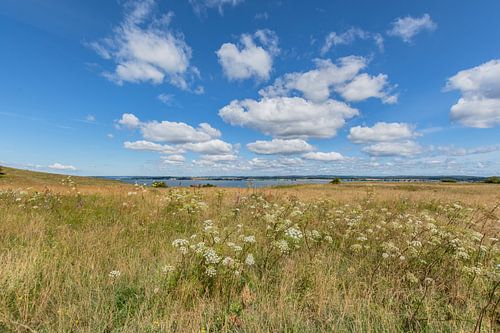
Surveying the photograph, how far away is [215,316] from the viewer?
2990 mm

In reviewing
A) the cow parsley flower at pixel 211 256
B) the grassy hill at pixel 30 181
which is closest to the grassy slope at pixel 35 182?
the grassy hill at pixel 30 181

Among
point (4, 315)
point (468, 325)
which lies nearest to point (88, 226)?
point (4, 315)

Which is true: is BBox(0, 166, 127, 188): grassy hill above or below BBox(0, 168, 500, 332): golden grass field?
above

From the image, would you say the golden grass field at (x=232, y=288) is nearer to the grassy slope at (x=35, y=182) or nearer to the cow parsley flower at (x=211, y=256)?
the cow parsley flower at (x=211, y=256)

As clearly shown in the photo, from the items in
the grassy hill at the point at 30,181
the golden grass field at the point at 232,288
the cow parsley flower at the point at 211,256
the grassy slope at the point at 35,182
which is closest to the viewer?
the golden grass field at the point at 232,288

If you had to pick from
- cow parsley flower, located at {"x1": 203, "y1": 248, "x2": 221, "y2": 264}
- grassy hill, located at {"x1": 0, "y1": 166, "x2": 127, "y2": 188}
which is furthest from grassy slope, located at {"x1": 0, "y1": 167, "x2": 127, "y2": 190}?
cow parsley flower, located at {"x1": 203, "y1": 248, "x2": 221, "y2": 264}

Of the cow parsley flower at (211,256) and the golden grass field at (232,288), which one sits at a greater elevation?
the cow parsley flower at (211,256)

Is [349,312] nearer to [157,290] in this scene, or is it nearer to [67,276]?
[157,290]

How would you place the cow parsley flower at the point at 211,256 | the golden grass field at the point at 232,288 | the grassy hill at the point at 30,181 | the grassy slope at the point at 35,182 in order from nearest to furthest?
the golden grass field at the point at 232,288 < the cow parsley flower at the point at 211,256 < the grassy slope at the point at 35,182 < the grassy hill at the point at 30,181

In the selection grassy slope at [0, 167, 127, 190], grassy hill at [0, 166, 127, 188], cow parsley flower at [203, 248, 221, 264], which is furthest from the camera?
grassy hill at [0, 166, 127, 188]

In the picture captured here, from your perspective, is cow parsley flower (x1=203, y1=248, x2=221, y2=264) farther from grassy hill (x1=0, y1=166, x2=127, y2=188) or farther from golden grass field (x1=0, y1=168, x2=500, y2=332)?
grassy hill (x1=0, y1=166, x2=127, y2=188)

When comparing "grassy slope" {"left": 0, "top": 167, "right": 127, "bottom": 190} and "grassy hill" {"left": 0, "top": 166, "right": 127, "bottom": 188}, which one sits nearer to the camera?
"grassy slope" {"left": 0, "top": 167, "right": 127, "bottom": 190}

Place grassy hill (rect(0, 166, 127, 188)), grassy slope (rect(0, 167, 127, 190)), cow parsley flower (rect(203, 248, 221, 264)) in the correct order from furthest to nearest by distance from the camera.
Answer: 1. grassy hill (rect(0, 166, 127, 188))
2. grassy slope (rect(0, 167, 127, 190))
3. cow parsley flower (rect(203, 248, 221, 264))

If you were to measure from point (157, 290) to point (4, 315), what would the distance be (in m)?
1.58
